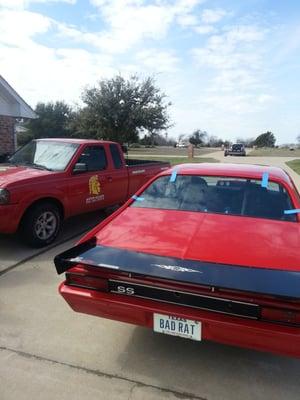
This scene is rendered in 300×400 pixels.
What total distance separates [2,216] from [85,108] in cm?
2183

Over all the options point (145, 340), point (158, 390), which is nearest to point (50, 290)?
point (145, 340)

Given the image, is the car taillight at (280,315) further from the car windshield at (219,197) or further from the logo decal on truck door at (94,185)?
the logo decal on truck door at (94,185)

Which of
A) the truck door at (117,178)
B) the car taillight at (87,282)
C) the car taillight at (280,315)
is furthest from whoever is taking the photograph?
the truck door at (117,178)

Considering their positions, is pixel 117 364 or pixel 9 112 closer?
pixel 117 364

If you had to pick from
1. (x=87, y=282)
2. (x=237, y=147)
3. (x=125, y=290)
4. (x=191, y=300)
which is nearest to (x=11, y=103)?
(x=87, y=282)

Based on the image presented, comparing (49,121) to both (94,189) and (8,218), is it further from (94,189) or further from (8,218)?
(8,218)

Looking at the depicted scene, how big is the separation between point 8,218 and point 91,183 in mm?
1774

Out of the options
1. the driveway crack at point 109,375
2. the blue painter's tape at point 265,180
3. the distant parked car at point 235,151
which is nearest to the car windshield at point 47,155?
the blue painter's tape at point 265,180

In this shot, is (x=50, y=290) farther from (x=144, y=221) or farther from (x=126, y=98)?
(x=126, y=98)

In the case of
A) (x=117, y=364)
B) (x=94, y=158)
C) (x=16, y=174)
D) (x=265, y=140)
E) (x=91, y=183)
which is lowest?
(x=265, y=140)

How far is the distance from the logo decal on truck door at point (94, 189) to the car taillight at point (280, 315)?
4.68 meters

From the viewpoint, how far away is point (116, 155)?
7.59 meters

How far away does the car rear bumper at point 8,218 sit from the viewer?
209 inches

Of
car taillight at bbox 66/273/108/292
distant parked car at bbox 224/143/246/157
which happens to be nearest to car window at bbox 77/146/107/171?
car taillight at bbox 66/273/108/292
